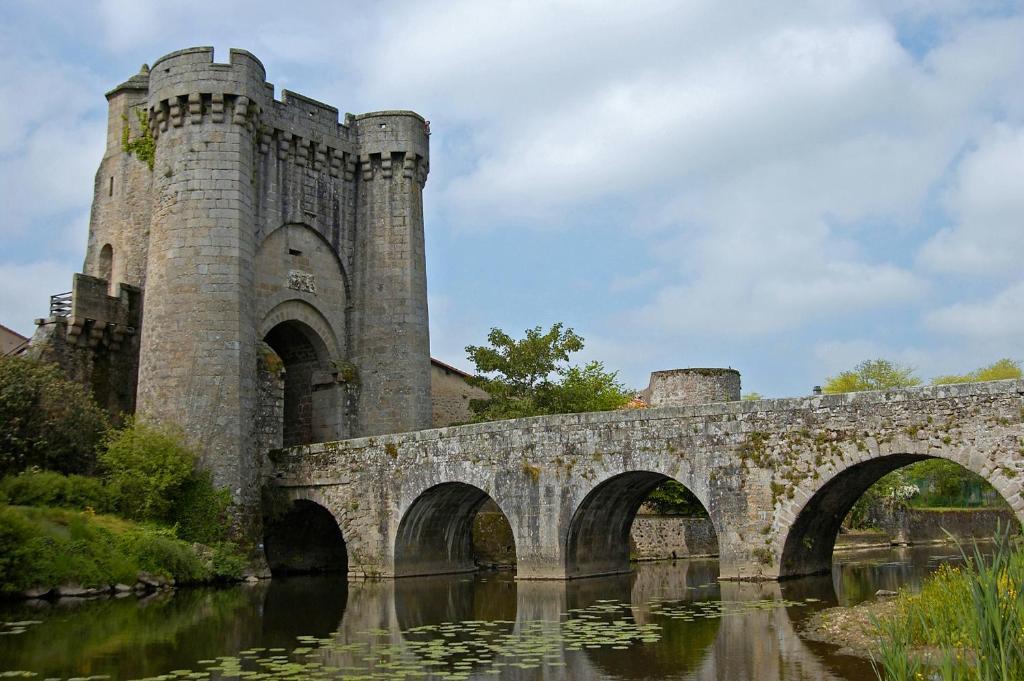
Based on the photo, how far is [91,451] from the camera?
25.8 metres

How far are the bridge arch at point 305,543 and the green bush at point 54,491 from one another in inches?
204

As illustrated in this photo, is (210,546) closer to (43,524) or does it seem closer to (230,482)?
(230,482)

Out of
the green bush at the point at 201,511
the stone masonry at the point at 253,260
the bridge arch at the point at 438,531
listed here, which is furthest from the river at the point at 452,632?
the stone masonry at the point at 253,260

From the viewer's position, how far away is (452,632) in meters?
14.5

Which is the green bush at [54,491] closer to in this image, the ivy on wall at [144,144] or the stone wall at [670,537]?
the ivy on wall at [144,144]

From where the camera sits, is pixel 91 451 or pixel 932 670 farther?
pixel 91 451

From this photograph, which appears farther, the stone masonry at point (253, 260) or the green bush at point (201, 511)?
the stone masonry at point (253, 260)

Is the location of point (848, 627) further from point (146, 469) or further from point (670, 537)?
point (670, 537)

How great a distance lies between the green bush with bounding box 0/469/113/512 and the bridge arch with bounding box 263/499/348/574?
5.19m

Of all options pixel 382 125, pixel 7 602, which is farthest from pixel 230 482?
pixel 382 125

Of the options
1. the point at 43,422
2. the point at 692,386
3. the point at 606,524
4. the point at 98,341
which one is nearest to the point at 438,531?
the point at 606,524

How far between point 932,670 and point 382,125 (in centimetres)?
2675

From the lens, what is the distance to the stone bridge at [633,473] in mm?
18125

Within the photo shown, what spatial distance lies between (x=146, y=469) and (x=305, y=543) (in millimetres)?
6160
